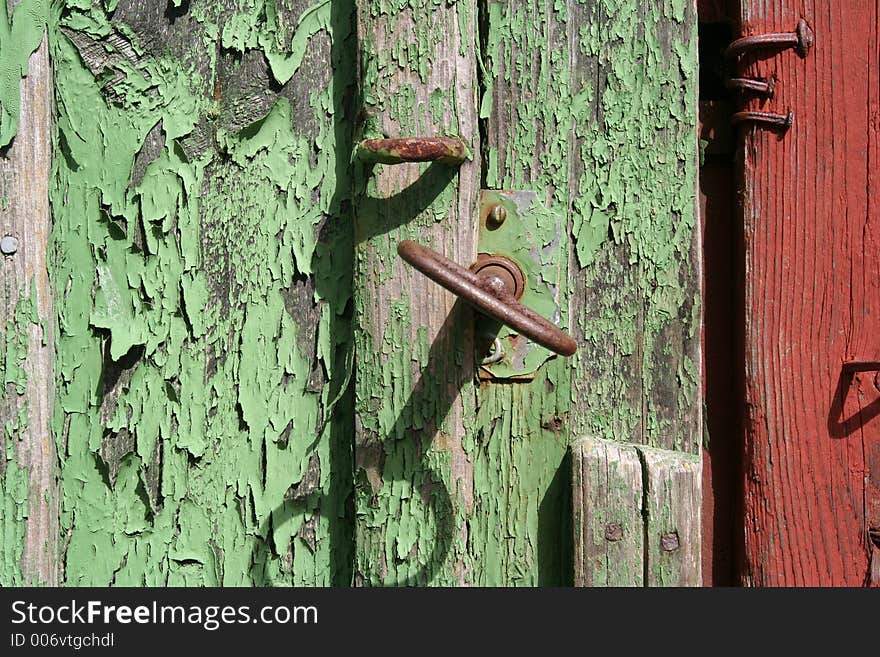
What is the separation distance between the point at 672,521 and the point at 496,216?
0.35 metres

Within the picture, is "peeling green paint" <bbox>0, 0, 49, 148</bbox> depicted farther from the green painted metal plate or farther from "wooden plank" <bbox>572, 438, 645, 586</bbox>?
"wooden plank" <bbox>572, 438, 645, 586</bbox>

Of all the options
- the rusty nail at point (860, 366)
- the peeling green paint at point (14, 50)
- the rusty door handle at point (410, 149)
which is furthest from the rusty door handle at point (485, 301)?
the peeling green paint at point (14, 50)

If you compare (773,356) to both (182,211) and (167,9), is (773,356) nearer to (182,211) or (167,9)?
(182,211)

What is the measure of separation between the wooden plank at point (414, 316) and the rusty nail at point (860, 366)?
396 mm

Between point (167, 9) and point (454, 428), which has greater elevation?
point (167, 9)

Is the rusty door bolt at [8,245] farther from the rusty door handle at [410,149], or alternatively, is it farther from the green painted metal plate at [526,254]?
the green painted metal plate at [526,254]

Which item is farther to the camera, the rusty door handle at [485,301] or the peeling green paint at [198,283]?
the peeling green paint at [198,283]

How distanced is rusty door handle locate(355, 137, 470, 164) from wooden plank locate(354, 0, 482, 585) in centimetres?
3

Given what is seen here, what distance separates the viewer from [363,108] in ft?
2.51

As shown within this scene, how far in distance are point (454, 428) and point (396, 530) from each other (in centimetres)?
12

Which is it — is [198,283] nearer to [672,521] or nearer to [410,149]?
[410,149]

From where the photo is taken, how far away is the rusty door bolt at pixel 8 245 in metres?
0.80

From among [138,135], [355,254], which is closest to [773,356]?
[355,254]

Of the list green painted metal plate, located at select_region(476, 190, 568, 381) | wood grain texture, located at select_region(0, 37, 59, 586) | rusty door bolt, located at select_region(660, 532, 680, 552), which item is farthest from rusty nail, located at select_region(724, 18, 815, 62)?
wood grain texture, located at select_region(0, 37, 59, 586)
